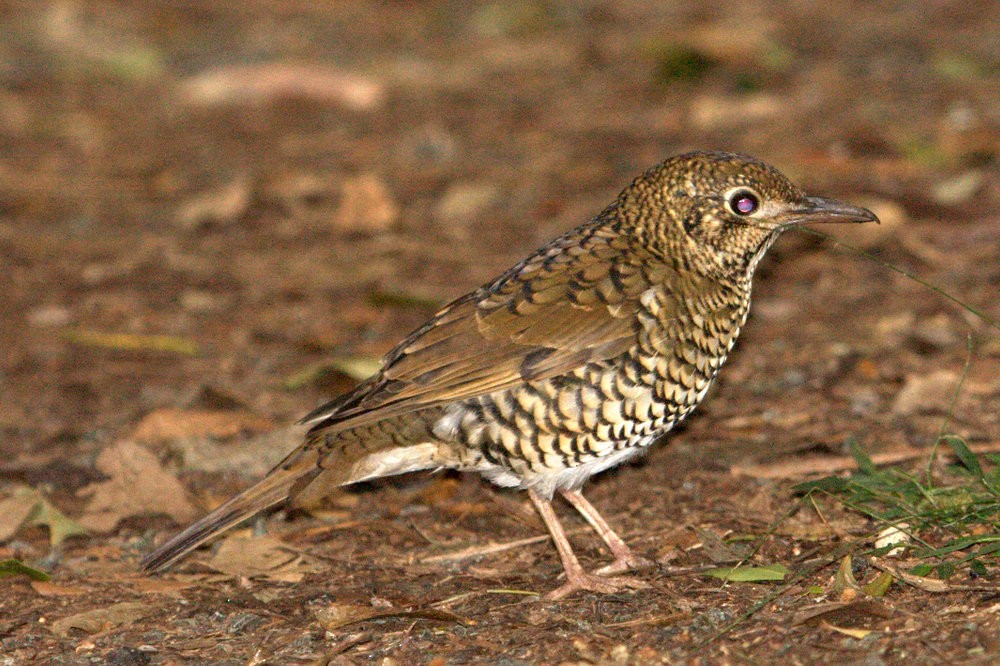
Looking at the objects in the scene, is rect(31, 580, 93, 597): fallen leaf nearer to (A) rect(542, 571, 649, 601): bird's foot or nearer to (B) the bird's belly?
(B) the bird's belly

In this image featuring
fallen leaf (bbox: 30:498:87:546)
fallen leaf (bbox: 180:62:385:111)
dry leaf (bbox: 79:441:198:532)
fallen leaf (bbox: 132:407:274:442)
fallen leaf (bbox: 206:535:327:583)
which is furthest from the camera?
fallen leaf (bbox: 180:62:385:111)

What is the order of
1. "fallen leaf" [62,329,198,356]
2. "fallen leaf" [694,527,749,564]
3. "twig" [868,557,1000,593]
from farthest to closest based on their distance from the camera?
"fallen leaf" [62,329,198,356], "fallen leaf" [694,527,749,564], "twig" [868,557,1000,593]

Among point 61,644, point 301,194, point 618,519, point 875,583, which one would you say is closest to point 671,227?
point 618,519

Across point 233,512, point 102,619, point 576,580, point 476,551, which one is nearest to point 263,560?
point 233,512

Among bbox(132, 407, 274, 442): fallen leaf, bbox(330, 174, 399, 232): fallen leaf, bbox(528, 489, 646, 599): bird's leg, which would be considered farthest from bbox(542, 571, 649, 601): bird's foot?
bbox(330, 174, 399, 232): fallen leaf

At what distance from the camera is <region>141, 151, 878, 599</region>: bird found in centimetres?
427

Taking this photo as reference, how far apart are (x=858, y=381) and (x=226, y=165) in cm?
489

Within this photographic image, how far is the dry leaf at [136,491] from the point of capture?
4988mm

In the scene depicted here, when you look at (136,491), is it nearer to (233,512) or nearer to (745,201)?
(233,512)

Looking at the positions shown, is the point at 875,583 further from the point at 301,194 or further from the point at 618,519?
the point at 301,194

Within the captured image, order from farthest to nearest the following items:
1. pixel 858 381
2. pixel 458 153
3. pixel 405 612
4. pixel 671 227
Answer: pixel 458 153, pixel 858 381, pixel 671 227, pixel 405 612

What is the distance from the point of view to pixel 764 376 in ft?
19.1

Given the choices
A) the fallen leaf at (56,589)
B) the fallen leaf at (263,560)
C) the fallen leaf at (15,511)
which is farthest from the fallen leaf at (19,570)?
the fallen leaf at (263,560)

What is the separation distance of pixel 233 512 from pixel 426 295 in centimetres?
253
